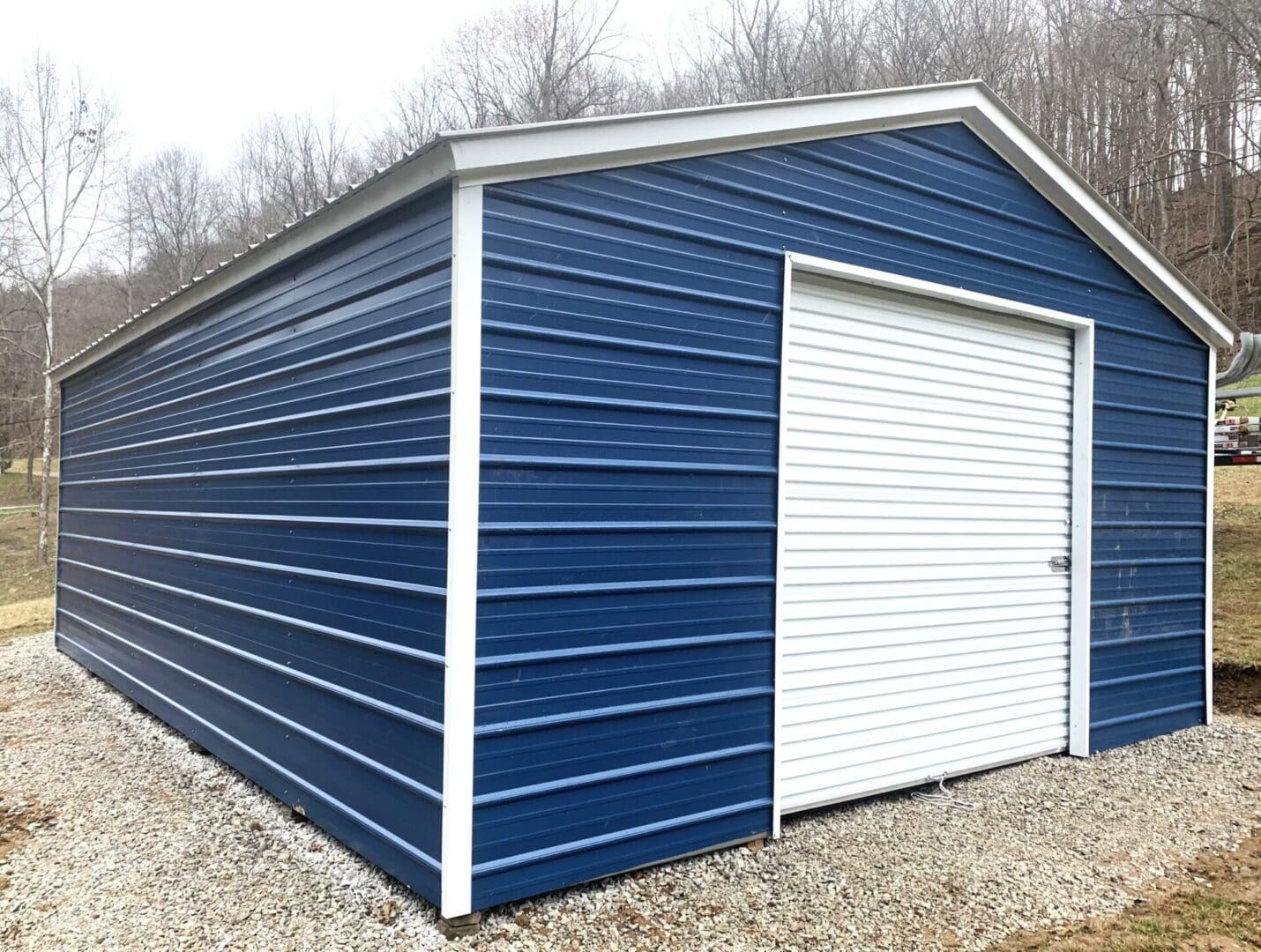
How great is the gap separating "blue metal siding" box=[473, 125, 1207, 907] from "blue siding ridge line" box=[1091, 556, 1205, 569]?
6.66ft

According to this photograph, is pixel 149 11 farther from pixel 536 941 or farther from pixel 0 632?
pixel 536 941

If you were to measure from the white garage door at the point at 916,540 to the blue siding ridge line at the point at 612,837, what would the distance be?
31 centimetres

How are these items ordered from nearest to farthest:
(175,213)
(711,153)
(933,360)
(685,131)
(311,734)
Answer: (685,131)
(711,153)
(311,734)
(933,360)
(175,213)

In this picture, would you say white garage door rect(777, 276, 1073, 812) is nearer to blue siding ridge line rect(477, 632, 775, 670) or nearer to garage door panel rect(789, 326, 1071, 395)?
garage door panel rect(789, 326, 1071, 395)

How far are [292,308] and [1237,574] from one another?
907 centimetres

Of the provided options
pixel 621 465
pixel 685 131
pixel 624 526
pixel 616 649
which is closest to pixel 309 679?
pixel 616 649

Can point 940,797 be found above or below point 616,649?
below

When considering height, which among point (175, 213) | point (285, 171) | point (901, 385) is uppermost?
point (285, 171)

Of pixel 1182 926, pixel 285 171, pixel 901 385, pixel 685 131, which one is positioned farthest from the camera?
pixel 285 171

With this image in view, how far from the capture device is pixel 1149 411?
17.3 feet

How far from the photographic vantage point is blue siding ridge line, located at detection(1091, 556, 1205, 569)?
4957mm

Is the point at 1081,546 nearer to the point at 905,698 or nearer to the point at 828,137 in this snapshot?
the point at 905,698

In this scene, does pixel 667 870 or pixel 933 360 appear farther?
pixel 933 360

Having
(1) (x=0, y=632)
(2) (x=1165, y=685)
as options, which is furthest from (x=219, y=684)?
(1) (x=0, y=632)
